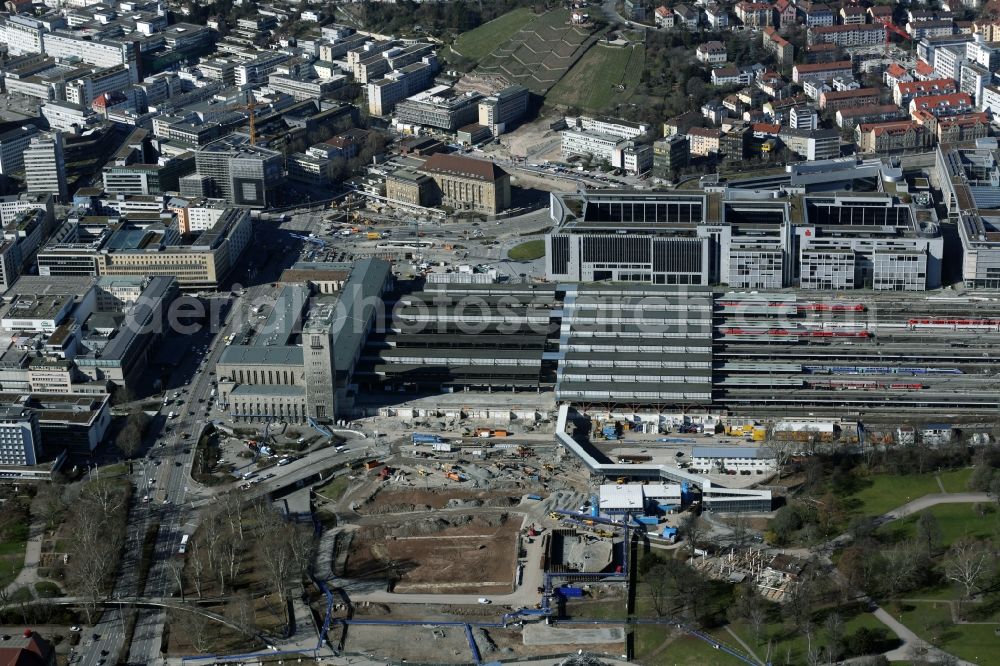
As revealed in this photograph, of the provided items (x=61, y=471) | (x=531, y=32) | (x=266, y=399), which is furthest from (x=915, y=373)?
(x=531, y=32)

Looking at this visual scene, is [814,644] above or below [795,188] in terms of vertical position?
below

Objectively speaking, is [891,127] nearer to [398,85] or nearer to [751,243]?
[751,243]

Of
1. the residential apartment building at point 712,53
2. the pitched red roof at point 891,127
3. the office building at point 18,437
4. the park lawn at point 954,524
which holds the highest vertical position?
the residential apartment building at point 712,53

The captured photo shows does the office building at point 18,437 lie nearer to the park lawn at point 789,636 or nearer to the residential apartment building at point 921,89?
the park lawn at point 789,636

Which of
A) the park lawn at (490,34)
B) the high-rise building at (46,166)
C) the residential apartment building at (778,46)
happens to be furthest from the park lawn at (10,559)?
the residential apartment building at (778,46)

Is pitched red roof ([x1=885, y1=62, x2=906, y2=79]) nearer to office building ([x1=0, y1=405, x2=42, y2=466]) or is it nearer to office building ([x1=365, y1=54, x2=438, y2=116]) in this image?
office building ([x1=365, y1=54, x2=438, y2=116])

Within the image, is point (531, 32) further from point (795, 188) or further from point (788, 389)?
point (788, 389)
